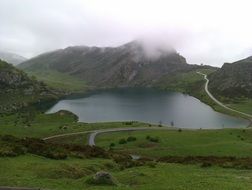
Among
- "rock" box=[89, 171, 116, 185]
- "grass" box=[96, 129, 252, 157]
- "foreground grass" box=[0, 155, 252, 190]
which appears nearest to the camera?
"foreground grass" box=[0, 155, 252, 190]

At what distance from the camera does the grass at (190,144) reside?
251 ft

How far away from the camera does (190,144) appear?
290 ft

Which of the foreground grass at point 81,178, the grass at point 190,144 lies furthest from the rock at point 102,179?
the grass at point 190,144

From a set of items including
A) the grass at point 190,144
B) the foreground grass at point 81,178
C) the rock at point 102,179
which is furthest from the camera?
the grass at point 190,144

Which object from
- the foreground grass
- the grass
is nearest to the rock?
the foreground grass

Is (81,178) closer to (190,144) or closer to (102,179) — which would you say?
(102,179)

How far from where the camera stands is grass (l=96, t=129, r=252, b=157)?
76562 mm

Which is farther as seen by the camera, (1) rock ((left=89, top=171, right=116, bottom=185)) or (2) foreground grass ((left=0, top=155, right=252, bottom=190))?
(1) rock ((left=89, top=171, right=116, bottom=185))

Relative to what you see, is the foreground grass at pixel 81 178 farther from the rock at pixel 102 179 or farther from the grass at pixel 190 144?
the grass at pixel 190 144

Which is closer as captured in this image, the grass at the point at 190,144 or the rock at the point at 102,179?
the rock at the point at 102,179

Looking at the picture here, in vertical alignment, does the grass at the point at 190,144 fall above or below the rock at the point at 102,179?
above

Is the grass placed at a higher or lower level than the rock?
higher

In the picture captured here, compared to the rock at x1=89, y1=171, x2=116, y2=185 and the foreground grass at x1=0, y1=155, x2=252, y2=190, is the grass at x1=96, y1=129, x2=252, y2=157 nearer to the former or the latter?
the foreground grass at x1=0, y1=155, x2=252, y2=190

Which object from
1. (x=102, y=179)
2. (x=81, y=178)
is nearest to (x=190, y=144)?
(x=81, y=178)
